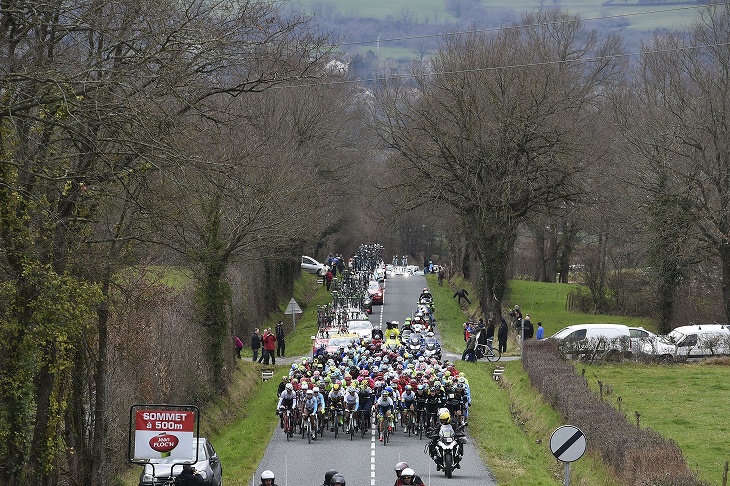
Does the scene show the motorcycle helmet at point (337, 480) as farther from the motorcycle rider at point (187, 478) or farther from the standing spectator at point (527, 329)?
the standing spectator at point (527, 329)

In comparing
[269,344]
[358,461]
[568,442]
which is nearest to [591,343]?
[269,344]

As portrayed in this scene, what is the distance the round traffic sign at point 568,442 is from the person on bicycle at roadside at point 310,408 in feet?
38.3

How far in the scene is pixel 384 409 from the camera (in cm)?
2881

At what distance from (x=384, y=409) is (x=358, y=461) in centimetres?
287

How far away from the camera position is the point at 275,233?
40281 mm

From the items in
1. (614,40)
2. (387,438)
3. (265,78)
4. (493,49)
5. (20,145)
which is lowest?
(387,438)

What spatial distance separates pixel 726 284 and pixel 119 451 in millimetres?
32024

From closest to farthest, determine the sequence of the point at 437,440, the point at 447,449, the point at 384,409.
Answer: the point at 447,449 < the point at 437,440 < the point at 384,409

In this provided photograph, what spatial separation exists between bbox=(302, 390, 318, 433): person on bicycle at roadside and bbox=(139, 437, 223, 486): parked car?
5.87m

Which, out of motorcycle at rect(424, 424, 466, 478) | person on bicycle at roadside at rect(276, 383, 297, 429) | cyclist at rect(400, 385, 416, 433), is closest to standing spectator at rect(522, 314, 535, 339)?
cyclist at rect(400, 385, 416, 433)

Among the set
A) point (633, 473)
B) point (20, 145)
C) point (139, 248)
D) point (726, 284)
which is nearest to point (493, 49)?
point (726, 284)

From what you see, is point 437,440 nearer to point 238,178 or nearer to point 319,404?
point 319,404

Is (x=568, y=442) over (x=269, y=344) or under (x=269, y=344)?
over

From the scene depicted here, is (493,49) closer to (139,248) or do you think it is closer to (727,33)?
(727,33)
